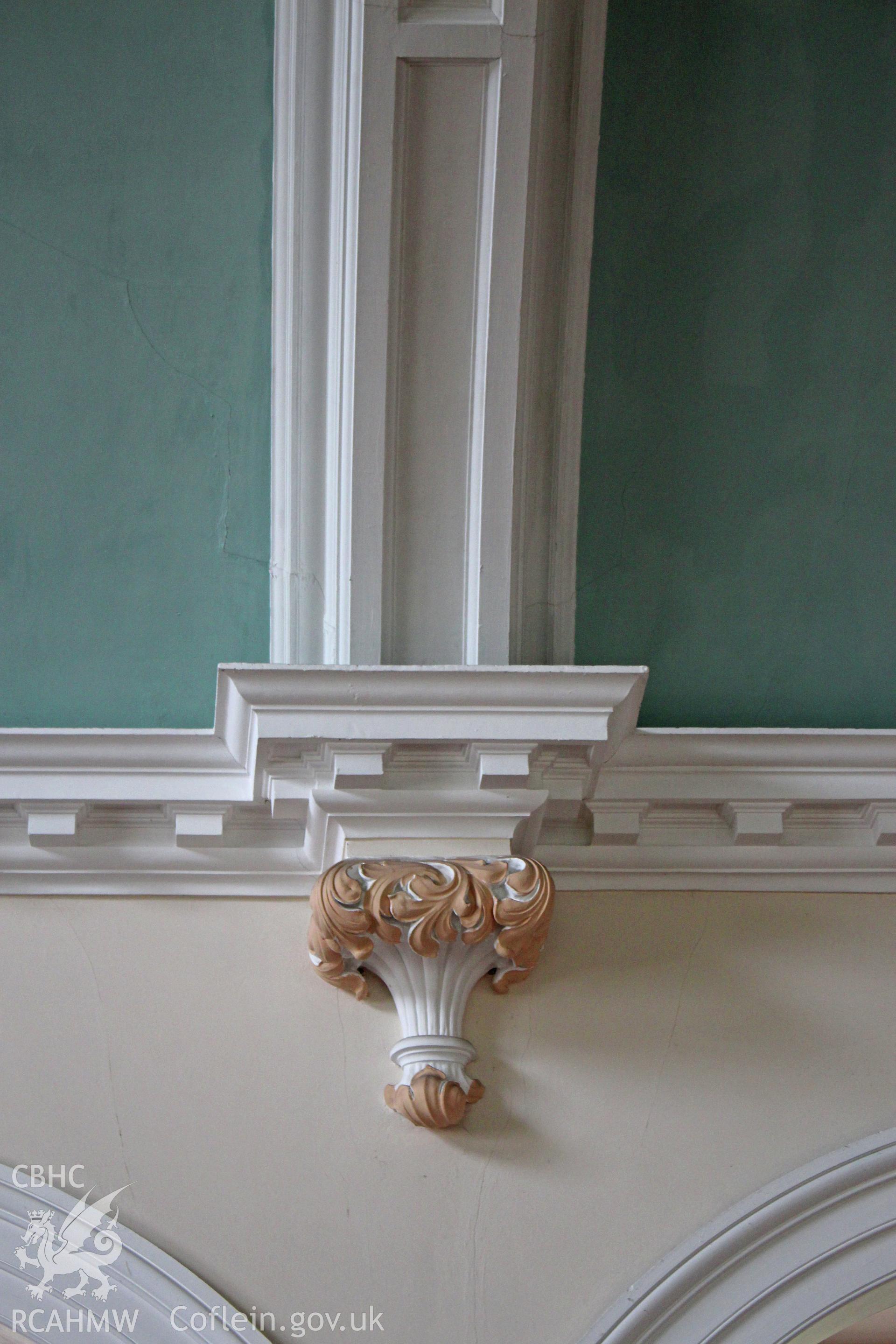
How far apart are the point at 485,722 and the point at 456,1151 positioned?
78cm

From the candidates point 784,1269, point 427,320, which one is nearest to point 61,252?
point 427,320

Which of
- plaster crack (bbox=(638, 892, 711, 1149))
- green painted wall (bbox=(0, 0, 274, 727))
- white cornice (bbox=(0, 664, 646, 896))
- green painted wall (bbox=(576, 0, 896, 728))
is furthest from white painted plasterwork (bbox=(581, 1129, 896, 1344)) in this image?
green painted wall (bbox=(0, 0, 274, 727))

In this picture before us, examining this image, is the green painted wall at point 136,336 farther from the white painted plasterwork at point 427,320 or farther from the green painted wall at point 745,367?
the green painted wall at point 745,367

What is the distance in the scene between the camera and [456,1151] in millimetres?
2580

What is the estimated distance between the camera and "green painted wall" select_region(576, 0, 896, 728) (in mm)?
3096

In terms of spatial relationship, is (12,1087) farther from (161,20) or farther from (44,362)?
(161,20)

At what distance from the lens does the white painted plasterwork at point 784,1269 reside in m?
2.45

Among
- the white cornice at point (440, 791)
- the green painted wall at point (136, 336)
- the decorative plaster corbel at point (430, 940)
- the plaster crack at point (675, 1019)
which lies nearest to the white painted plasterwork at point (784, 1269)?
the plaster crack at point (675, 1019)

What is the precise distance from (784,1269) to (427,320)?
189cm

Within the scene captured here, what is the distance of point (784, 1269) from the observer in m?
2.50

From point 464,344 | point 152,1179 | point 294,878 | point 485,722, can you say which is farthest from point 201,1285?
point 464,344

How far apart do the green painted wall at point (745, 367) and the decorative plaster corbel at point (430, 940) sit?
0.67 meters

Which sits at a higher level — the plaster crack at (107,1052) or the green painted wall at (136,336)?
the green painted wall at (136,336)

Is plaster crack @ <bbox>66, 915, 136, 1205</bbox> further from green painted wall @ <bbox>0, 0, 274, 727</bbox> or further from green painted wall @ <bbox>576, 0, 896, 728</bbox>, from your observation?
green painted wall @ <bbox>576, 0, 896, 728</bbox>
